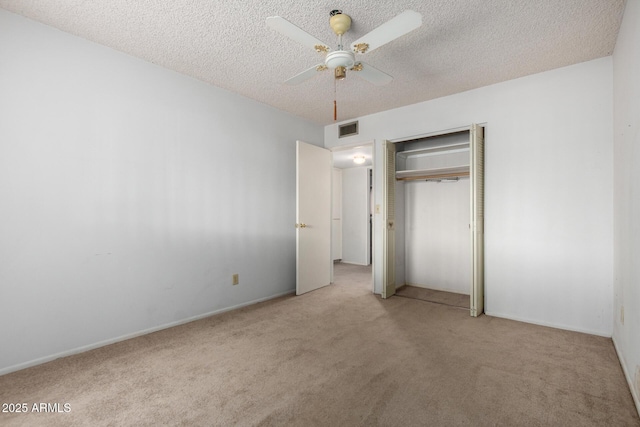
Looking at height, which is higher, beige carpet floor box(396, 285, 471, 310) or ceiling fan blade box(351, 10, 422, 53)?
ceiling fan blade box(351, 10, 422, 53)

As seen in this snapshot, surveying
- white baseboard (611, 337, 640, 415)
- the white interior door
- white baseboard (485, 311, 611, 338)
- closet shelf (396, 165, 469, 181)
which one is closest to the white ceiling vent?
the white interior door

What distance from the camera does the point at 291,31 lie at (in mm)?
1826

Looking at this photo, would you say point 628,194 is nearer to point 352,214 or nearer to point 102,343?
point 102,343

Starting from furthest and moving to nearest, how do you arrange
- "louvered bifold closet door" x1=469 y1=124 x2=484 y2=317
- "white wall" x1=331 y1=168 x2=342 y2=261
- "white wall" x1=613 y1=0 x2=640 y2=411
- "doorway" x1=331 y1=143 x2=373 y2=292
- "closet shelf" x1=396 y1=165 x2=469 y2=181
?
"white wall" x1=331 y1=168 x2=342 y2=261 < "doorway" x1=331 y1=143 x2=373 y2=292 < "closet shelf" x1=396 y1=165 x2=469 y2=181 < "louvered bifold closet door" x1=469 y1=124 x2=484 y2=317 < "white wall" x1=613 y1=0 x2=640 y2=411

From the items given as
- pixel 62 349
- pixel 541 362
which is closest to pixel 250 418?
pixel 62 349

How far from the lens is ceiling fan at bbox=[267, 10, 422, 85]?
1.73m

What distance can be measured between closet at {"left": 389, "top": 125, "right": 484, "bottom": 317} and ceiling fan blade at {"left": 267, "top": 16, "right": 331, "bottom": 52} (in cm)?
242

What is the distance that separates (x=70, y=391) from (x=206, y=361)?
82 cm

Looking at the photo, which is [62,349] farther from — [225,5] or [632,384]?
[632,384]

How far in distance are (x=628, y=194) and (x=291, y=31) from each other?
2.50 metres

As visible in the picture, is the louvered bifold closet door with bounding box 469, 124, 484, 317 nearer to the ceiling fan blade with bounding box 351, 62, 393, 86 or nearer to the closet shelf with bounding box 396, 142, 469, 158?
the closet shelf with bounding box 396, 142, 469, 158

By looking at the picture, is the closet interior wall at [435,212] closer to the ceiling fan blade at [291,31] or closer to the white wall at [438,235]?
the white wall at [438,235]

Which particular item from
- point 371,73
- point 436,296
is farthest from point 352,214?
point 371,73

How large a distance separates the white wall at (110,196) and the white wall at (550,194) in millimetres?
2805
